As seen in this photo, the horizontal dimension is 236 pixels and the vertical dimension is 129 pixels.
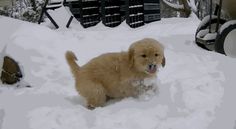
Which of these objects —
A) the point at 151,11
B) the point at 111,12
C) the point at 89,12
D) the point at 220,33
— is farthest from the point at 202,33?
the point at 89,12

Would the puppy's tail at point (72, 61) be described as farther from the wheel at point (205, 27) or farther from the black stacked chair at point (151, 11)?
the black stacked chair at point (151, 11)

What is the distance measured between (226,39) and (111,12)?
4.87m

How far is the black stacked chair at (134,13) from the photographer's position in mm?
10602

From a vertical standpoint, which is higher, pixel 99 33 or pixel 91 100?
pixel 91 100

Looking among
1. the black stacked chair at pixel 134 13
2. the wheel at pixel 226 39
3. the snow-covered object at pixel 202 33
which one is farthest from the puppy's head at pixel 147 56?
the black stacked chair at pixel 134 13

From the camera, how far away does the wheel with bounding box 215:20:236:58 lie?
680cm

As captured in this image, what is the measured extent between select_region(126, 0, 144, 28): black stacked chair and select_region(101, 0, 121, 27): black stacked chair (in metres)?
0.55

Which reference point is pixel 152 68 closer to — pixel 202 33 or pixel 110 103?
pixel 110 103

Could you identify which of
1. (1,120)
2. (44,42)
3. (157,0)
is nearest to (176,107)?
(1,120)

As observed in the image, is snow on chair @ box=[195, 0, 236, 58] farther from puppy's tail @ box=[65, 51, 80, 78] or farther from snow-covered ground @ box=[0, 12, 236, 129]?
puppy's tail @ box=[65, 51, 80, 78]

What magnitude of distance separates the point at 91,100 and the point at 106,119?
536 mm

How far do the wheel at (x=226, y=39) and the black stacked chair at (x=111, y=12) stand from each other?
4594mm

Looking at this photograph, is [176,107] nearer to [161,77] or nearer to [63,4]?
[161,77]

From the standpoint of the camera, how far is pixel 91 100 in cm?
440
